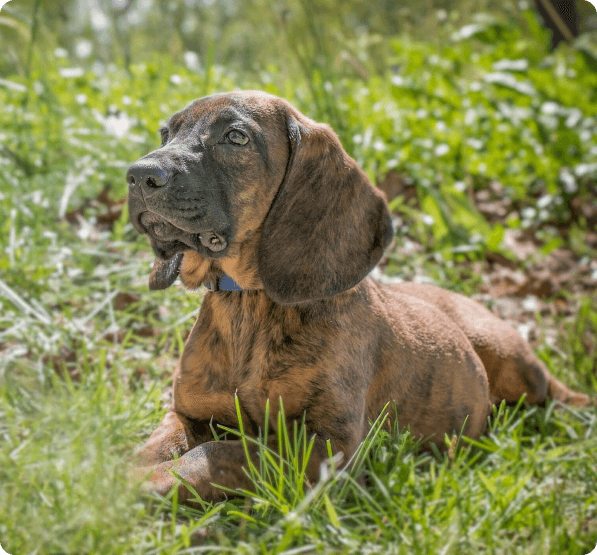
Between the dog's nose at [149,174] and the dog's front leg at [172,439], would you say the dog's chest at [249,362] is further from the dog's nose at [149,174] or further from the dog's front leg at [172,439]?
the dog's nose at [149,174]

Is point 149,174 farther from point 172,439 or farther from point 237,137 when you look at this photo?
Answer: point 172,439

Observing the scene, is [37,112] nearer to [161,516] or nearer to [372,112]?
[372,112]

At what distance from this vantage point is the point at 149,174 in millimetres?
2387

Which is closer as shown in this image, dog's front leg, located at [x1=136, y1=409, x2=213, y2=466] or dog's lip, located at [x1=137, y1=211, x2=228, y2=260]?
dog's lip, located at [x1=137, y1=211, x2=228, y2=260]

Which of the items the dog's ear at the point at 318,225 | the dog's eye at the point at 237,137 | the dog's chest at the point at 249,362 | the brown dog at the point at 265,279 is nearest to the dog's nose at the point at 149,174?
the brown dog at the point at 265,279

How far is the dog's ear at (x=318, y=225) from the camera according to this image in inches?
104

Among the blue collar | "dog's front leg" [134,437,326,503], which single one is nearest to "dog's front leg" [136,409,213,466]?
"dog's front leg" [134,437,326,503]

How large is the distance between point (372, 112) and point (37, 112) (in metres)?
3.03

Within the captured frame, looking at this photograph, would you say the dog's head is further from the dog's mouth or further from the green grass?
the green grass

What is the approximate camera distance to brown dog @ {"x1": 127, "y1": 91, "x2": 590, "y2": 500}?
251cm

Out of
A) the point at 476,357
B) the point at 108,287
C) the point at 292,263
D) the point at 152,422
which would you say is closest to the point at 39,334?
the point at 108,287

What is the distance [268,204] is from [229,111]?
41 cm

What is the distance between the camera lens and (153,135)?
5414mm

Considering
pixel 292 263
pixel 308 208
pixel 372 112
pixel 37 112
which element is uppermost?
pixel 37 112
